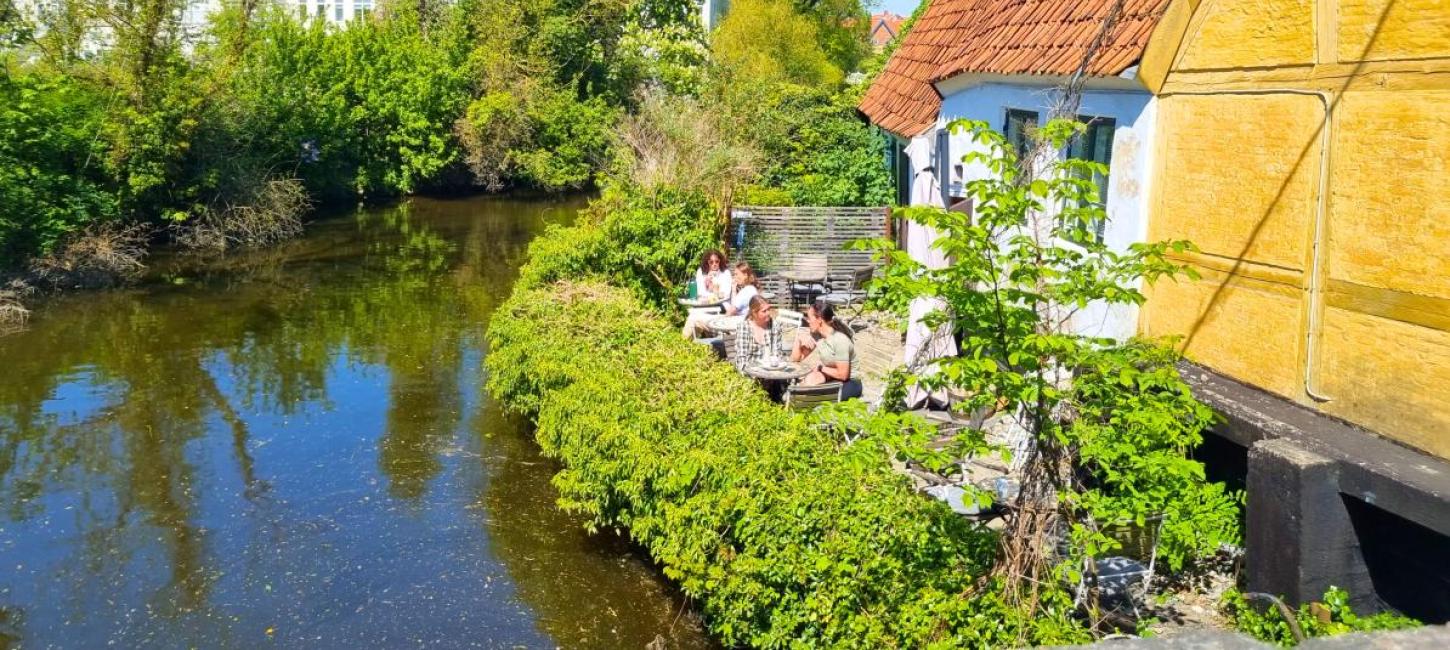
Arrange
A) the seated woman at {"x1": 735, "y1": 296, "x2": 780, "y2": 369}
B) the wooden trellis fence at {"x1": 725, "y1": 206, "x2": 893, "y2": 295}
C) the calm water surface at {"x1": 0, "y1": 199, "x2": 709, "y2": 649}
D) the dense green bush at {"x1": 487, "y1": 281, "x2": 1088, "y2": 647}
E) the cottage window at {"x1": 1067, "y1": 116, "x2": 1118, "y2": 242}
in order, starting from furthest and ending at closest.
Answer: the wooden trellis fence at {"x1": 725, "y1": 206, "x2": 893, "y2": 295}, the seated woman at {"x1": 735, "y1": 296, "x2": 780, "y2": 369}, the cottage window at {"x1": 1067, "y1": 116, "x2": 1118, "y2": 242}, the calm water surface at {"x1": 0, "y1": 199, "x2": 709, "y2": 649}, the dense green bush at {"x1": 487, "y1": 281, "x2": 1088, "y2": 647}

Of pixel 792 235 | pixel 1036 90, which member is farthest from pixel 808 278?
pixel 1036 90

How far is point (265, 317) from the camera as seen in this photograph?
20.5 metres

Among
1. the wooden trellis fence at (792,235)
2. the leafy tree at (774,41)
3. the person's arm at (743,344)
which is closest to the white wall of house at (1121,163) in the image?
the person's arm at (743,344)

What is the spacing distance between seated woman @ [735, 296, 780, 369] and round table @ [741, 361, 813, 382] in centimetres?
60

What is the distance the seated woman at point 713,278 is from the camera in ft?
50.0

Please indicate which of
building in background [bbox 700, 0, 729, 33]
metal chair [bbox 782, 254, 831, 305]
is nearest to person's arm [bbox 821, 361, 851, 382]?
metal chair [bbox 782, 254, 831, 305]

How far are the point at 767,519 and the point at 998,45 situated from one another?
787 cm

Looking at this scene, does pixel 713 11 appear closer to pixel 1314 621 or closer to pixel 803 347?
pixel 803 347

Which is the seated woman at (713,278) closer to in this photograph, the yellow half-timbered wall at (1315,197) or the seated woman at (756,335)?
the seated woman at (756,335)

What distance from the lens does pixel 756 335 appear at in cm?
1262

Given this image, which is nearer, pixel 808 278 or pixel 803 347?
pixel 803 347

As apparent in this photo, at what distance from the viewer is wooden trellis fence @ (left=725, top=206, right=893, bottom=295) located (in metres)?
18.5

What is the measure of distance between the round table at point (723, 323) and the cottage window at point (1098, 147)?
4562 mm

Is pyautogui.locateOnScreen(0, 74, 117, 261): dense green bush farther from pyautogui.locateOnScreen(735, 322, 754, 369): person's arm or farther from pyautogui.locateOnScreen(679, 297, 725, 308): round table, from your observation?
pyautogui.locateOnScreen(735, 322, 754, 369): person's arm
